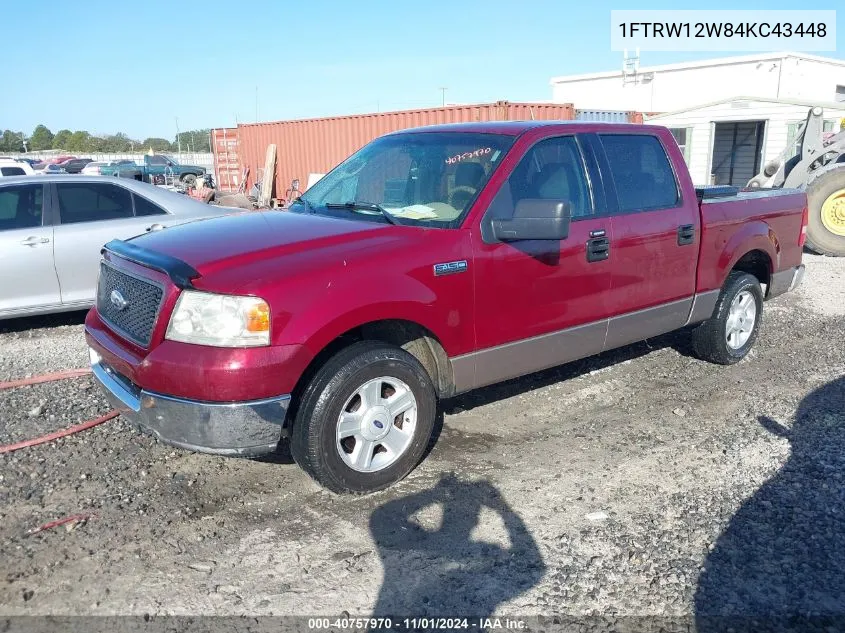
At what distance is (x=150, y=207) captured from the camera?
721 centimetres

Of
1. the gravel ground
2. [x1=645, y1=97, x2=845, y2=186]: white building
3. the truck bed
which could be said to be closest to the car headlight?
the gravel ground

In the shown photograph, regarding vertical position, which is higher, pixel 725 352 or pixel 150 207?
pixel 150 207

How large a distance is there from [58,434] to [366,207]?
2.38m

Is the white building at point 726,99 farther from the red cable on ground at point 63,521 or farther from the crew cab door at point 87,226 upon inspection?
the red cable on ground at point 63,521

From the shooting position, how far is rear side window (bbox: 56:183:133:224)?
6855 mm

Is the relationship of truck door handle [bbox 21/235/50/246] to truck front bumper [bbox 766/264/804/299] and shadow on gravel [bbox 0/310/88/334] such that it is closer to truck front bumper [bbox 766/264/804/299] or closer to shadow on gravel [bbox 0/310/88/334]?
shadow on gravel [bbox 0/310/88/334]

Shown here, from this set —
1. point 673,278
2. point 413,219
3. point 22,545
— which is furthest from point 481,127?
point 22,545

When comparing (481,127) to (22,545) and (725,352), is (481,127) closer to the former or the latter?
(725,352)

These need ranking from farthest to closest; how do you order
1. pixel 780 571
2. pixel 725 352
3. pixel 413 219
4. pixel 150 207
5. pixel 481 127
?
pixel 150 207 < pixel 725 352 < pixel 481 127 < pixel 413 219 < pixel 780 571

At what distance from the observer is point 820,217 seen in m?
11.6

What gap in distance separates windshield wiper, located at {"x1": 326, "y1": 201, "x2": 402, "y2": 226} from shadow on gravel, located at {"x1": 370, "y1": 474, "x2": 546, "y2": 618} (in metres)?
1.51

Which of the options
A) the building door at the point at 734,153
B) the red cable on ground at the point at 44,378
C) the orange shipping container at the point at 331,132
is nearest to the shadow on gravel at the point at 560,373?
the red cable on ground at the point at 44,378

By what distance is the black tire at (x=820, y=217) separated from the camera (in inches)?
454

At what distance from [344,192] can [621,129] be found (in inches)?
78.5
